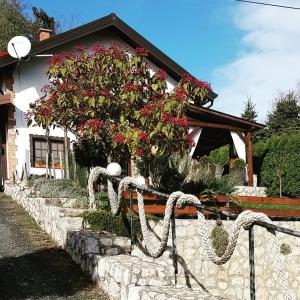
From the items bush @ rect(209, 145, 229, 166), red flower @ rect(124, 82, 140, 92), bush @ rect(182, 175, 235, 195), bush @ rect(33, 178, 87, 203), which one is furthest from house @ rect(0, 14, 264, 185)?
red flower @ rect(124, 82, 140, 92)

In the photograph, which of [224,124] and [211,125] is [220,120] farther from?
[211,125]

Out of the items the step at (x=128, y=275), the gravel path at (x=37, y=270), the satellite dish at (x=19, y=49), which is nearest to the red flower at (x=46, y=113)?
the gravel path at (x=37, y=270)

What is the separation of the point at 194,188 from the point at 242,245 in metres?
2.44

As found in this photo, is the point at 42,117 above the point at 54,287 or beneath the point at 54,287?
above

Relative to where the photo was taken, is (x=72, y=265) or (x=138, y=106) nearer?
(x=72, y=265)

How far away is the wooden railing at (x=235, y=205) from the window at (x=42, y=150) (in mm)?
7778

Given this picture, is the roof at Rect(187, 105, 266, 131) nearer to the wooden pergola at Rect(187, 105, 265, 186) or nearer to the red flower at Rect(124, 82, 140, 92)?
the wooden pergola at Rect(187, 105, 265, 186)

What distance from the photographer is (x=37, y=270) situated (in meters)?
6.75

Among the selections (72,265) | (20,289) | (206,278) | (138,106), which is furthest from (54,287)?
(138,106)

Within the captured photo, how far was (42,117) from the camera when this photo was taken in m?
10.6

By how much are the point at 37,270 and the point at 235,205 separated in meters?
5.65

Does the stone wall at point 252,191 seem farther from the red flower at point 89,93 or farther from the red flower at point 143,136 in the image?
the red flower at point 89,93

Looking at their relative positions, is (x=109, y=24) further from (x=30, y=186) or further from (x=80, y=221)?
(x=80, y=221)

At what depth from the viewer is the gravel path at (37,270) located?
19.1ft
